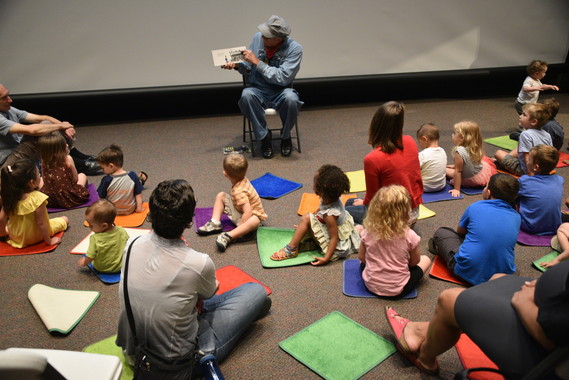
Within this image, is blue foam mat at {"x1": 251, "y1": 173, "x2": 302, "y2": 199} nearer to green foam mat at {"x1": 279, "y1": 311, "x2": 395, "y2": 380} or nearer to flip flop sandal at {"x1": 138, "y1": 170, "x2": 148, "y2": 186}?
flip flop sandal at {"x1": 138, "y1": 170, "x2": 148, "y2": 186}

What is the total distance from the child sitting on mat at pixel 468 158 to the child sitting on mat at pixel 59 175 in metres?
2.93

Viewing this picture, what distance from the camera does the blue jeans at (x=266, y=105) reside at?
436 cm

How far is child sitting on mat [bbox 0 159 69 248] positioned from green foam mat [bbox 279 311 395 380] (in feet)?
5.77

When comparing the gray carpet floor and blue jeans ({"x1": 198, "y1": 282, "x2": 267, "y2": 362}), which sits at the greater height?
blue jeans ({"x1": 198, "y1": 282, "x2": 267, "y2": 362})

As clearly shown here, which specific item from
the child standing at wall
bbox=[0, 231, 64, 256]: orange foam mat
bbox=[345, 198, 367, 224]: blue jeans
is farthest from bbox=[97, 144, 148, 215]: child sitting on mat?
the child standing at wall

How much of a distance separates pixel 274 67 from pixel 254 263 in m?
2.18

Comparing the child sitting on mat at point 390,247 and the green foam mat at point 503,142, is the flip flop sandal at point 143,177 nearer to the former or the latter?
the child sitting on mat at point 390,247

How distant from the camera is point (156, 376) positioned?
1.84 meters

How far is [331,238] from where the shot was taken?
2.80m

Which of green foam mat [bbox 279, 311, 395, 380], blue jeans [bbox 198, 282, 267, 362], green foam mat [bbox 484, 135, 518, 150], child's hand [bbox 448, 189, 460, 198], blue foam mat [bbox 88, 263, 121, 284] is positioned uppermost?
blue jeans [bbox 198, 282, 267, 362]

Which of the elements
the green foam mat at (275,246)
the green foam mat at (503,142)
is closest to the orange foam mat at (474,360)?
the green foam mat at (275,246)

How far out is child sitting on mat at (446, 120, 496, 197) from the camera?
3.64m

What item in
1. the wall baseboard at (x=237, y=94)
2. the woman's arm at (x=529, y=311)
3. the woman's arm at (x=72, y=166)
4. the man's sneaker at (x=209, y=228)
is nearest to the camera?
the woman's arm at (x=529, y=311)

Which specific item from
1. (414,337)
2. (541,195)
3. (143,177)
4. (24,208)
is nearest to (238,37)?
(143,177)
